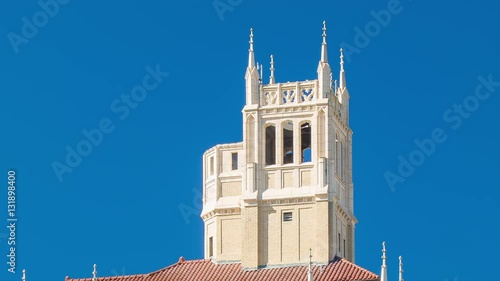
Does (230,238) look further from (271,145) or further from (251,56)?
(251,56)

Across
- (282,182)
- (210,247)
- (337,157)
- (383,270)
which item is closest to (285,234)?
(282,182)

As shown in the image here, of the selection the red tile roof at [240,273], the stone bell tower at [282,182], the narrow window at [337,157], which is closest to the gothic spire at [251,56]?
the stone bell tower at [282,182]

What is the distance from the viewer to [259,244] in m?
168

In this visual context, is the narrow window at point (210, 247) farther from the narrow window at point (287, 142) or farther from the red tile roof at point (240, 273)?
the narrow window at point (287, 142)

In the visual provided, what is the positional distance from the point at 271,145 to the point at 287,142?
55.0 inches

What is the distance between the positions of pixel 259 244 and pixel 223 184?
602cm

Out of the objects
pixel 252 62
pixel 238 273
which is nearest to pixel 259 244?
pixel 238 273

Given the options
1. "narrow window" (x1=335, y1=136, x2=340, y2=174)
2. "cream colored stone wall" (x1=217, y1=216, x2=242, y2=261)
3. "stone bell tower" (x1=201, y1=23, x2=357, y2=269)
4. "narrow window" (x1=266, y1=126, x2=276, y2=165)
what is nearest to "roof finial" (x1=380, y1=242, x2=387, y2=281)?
"stone bell tower" (x1=201, y1=23, x2=357, y2=269)

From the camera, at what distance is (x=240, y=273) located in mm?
167250

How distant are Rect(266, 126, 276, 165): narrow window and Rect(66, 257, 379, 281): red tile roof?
7.47 metres

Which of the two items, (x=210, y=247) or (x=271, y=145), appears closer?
(x=271, y=145)

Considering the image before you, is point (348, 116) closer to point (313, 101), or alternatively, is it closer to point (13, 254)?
point (313, 101)

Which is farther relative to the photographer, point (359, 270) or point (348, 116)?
point (348, 116)

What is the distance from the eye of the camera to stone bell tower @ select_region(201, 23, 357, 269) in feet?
548
